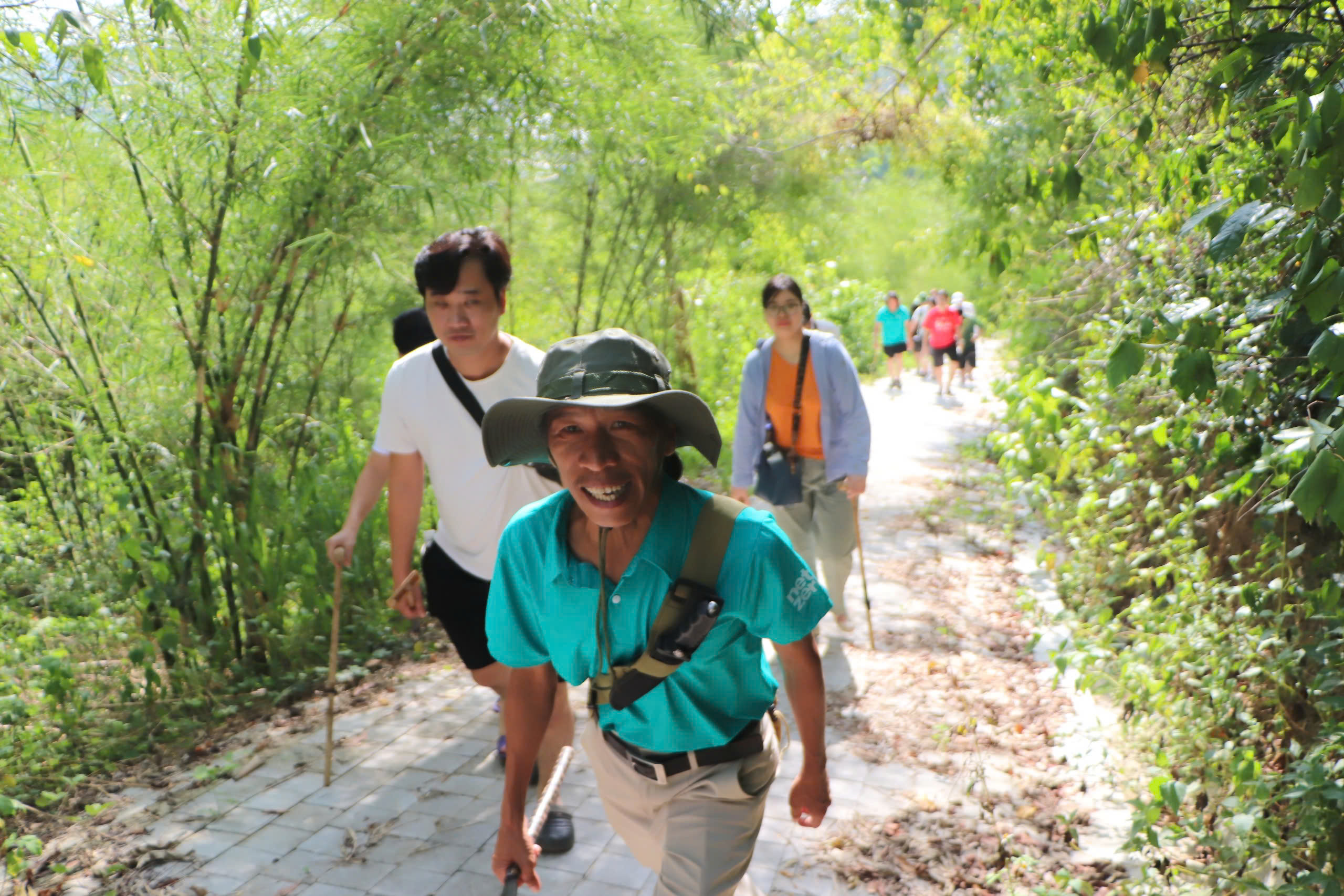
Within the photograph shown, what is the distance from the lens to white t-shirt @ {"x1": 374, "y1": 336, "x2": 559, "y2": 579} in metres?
3.46

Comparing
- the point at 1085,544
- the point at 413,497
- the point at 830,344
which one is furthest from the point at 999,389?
the point at 413,497

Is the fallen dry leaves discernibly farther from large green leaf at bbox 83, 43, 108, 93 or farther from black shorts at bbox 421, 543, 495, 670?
large green leaf at bbox 83, 43, 108, 93

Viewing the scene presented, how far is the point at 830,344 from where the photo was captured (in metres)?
5.20

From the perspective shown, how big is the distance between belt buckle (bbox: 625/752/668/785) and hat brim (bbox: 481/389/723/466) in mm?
613

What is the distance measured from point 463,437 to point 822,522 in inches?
98.1

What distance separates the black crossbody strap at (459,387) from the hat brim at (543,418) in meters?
1.12

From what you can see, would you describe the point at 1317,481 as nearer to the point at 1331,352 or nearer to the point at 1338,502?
the point at 1338,502

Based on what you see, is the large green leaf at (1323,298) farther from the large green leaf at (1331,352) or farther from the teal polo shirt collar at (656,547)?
the teal polo shirt collar at (656,547)

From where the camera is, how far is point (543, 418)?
2.20 metres

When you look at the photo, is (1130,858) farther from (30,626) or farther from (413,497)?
(30,626)

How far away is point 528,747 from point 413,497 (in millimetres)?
1506

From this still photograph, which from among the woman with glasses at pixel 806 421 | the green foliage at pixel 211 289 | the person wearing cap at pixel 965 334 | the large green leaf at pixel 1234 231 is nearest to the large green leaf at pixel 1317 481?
the large green leaf at pixel 1234 231

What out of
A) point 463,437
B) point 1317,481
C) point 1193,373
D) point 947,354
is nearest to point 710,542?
point 1317,481

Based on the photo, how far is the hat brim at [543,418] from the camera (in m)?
2.03
